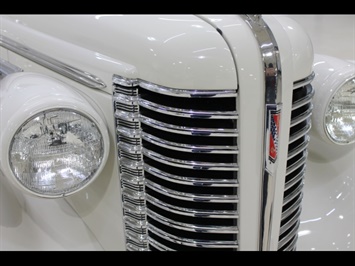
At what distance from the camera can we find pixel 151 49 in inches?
44.5

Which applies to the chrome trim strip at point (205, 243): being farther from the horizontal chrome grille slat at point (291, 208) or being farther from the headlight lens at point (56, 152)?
the headlight lens at point (56, 152)

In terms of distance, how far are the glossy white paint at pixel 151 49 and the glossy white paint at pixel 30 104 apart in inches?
5.1

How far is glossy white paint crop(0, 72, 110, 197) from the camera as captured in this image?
1104 millimetres

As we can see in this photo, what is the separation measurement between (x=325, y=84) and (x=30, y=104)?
100 centimetres

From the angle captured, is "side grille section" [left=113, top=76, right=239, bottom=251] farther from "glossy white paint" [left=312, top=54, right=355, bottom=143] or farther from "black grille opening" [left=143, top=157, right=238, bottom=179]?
"glossy white paint" [left=312, top=54, right=355, bottom=143]

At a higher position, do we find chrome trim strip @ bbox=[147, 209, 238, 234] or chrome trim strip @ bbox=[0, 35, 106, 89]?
chrome trim strip @ bbox=[0, 35, 106, 89]

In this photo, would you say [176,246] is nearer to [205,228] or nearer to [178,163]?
[205,228]

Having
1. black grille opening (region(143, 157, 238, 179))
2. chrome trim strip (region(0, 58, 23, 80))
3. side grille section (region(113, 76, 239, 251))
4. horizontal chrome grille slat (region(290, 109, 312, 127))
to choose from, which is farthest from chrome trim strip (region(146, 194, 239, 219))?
chrome trim strip (region(0, 58, 23, 80))

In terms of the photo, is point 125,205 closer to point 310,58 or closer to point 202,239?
point 202,239

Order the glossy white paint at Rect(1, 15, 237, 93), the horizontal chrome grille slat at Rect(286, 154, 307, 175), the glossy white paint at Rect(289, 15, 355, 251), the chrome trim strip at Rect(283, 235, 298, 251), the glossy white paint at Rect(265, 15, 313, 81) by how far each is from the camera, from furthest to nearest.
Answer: the glossy white paint at Rect(289, 15, 355, 251), the chrome trim strip at Rect(283, 235, 298, 251), the horizontal chrome grille slat at Rect(286, 154, 307, 175), the glossy white paint at Rect(265, 15, 313, 81), the glossy white paint at Rect(1, 15, 237, 93)

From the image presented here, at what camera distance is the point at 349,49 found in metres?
3.68

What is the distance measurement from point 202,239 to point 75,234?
0.45 meters

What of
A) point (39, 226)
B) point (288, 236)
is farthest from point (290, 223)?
point (39, 226)

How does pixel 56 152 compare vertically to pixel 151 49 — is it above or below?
below
